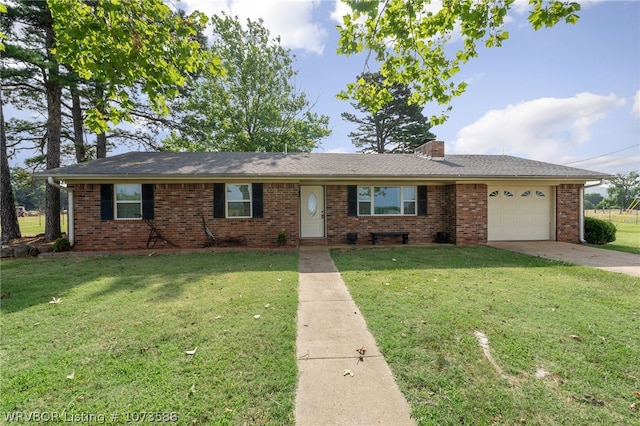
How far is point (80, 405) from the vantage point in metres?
2.25

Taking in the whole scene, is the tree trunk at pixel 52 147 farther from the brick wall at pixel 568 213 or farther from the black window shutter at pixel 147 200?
the brick wall at pixel 568 213

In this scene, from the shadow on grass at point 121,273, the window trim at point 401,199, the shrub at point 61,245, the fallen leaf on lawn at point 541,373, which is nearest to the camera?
the fallen leaf on lawn at point 541,373

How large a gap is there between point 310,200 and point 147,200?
17.9 feet

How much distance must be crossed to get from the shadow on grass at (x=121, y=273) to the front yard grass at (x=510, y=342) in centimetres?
301

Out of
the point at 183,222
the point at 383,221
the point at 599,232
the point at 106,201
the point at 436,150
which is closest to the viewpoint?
the point at 106,201

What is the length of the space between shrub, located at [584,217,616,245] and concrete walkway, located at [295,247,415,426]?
1128 centimetres

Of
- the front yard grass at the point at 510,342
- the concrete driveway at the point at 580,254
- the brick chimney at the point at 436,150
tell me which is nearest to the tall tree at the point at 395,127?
the brick chimney at the point at 436,150

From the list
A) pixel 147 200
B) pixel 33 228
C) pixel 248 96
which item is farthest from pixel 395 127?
pixel 33 228

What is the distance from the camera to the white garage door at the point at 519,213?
10.9 m

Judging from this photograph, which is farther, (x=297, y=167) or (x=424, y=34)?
(x=297, y=167)

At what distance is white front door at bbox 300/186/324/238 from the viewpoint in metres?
10.7

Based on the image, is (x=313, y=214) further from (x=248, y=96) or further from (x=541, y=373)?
(x=248, y=96)

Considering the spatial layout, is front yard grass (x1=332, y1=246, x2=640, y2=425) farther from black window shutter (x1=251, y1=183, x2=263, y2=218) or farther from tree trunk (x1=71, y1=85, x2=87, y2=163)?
tree trunk (x1=71, y1=85, x2=87, y2=163)

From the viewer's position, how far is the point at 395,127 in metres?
26.0
